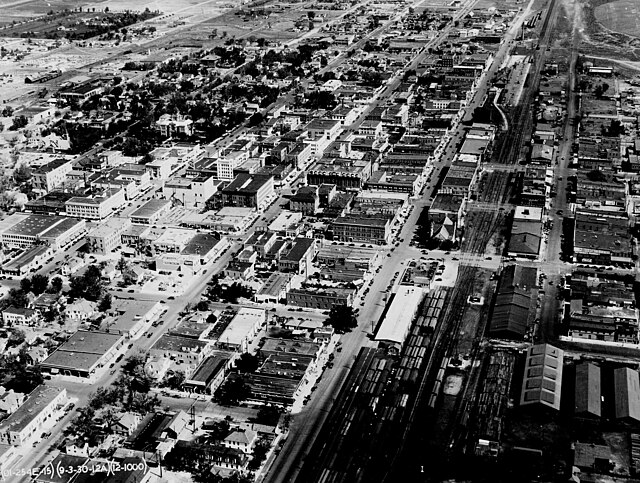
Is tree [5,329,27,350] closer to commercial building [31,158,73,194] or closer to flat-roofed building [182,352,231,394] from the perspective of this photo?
flat-roofed building [182,352,231,394]

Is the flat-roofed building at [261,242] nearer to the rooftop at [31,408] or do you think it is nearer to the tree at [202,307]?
the tree at [202,307]

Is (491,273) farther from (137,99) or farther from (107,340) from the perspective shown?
(137,99)

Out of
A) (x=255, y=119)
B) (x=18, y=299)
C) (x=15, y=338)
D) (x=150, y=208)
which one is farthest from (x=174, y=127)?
(x=15, y=338)

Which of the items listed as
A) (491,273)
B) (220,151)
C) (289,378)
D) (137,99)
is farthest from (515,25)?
(289,378)

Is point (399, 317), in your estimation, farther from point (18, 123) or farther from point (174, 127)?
point (18, 123)

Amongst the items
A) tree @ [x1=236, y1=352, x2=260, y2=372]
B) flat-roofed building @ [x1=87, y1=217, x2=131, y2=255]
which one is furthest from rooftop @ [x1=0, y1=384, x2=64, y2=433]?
flat-roofed building @ [x1=87, y1=217, x2=131, y2=255]

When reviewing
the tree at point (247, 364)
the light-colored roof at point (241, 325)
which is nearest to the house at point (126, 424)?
the tree at point (247, 364)

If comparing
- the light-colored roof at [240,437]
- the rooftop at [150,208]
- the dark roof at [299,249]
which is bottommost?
the rooftop at [150,208]
